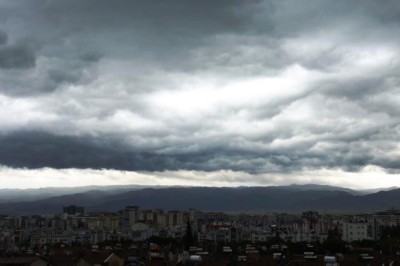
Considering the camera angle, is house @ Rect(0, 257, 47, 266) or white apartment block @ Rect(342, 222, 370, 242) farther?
white apartment block @ Rect(342, 222, 370, 242)

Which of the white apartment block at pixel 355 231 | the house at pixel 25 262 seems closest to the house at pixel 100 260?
the house at pixel 25 262

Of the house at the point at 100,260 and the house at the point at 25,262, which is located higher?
the house at the point at 25,262

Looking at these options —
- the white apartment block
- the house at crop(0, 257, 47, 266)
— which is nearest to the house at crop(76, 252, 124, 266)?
the house at crop(0, 257, 47, 266)

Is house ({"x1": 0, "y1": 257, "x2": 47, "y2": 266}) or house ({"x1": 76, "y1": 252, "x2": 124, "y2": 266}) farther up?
house ({"x1": 0, "y1": 257, "x2": 47, "y2": 266})

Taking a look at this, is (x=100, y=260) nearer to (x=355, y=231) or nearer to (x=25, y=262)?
(x=25, y=262)

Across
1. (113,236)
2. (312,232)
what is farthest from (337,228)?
(113,236)

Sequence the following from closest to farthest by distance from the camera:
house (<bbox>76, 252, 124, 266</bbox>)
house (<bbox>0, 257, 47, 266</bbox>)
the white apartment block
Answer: house (<bbox>0, 257, 47, 266</bbox>), house (<bbox>76, 252, 124, 266</bbox>), the white apartment block

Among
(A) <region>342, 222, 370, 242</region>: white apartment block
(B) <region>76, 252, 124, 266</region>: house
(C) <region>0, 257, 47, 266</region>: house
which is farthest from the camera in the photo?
(A) <region>342, 222, 370, 242</region>: white apartment block

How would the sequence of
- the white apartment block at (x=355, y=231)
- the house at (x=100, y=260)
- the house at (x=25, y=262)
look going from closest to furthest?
1. the house at (x=25, y=262)
2. the house at (x=100, y=260)
3. the white apartment block at (x=355, y=231)

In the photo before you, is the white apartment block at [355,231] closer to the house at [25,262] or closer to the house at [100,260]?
the house at [100,260]

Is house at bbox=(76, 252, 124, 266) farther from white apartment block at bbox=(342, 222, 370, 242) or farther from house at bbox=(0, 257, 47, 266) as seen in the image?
white apartment block at bbox=(342, 222, 370, 242)

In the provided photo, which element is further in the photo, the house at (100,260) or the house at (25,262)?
the house at (100,260)

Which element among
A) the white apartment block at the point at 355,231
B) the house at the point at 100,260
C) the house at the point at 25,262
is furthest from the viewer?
the white apartment block at the point at 355,231
